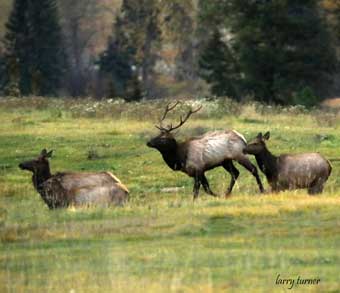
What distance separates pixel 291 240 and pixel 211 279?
2.96m

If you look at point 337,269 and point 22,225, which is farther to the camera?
point 22,225

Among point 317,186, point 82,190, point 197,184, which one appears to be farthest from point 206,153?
point 82,190

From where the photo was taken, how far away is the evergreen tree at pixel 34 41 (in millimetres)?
88312

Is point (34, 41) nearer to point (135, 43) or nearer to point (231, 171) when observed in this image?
point (135, 43)

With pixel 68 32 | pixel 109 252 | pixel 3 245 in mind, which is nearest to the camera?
pixel 109 252

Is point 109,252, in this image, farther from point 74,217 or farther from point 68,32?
point 68,32

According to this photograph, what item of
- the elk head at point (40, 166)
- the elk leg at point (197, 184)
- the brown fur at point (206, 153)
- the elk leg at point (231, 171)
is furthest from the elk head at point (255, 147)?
the elk head at point (40, 166)

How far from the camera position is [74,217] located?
20.0 meters

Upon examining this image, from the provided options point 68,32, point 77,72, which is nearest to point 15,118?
point 77,72

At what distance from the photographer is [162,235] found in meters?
17.9

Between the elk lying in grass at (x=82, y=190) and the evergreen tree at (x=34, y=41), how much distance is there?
64496 millimetres

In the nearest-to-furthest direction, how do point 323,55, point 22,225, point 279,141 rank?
point 22,225, point 279,141, point 323,55

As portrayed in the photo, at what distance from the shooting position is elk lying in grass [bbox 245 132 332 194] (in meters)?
23.0

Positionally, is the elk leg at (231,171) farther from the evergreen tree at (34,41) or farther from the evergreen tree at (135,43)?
the evergreen tree at (135,43)
